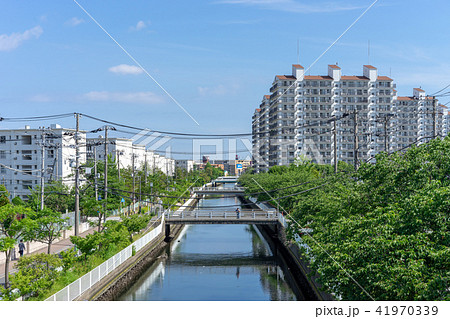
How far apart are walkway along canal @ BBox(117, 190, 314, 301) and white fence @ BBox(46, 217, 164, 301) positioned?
1846 millimetres

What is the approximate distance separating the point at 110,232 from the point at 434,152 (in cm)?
1923

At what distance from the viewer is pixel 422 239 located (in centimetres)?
1208

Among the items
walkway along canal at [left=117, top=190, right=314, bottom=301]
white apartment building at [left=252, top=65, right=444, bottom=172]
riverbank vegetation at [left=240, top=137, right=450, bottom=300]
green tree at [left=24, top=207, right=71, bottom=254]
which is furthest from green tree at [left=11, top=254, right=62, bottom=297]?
white apartment building at [left=252, top=65, right=444, bottom=172]

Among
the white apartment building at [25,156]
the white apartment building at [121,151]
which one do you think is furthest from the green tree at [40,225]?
the white apartment building at [25,156]

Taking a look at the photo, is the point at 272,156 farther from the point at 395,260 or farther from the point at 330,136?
the point at 395,260

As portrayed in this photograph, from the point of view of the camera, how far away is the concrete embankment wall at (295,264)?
74.7 ft

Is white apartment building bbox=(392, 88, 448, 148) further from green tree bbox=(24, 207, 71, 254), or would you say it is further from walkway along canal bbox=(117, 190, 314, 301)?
green tree bbox=(24, 207, 71, 254)

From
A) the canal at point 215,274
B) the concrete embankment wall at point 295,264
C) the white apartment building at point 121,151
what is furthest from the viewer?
the white apartment building at point 121,151

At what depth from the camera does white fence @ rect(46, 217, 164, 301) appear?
17956 mm

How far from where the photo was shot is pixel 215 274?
105ft

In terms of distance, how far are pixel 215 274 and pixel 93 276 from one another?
11.8 m

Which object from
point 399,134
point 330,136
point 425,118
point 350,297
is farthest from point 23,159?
point 425,118

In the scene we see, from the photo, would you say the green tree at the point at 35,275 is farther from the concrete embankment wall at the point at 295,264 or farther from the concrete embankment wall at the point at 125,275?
the concrete embankment wall at the point at 295,264

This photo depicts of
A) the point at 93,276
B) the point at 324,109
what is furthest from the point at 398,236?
the point at 324,109
